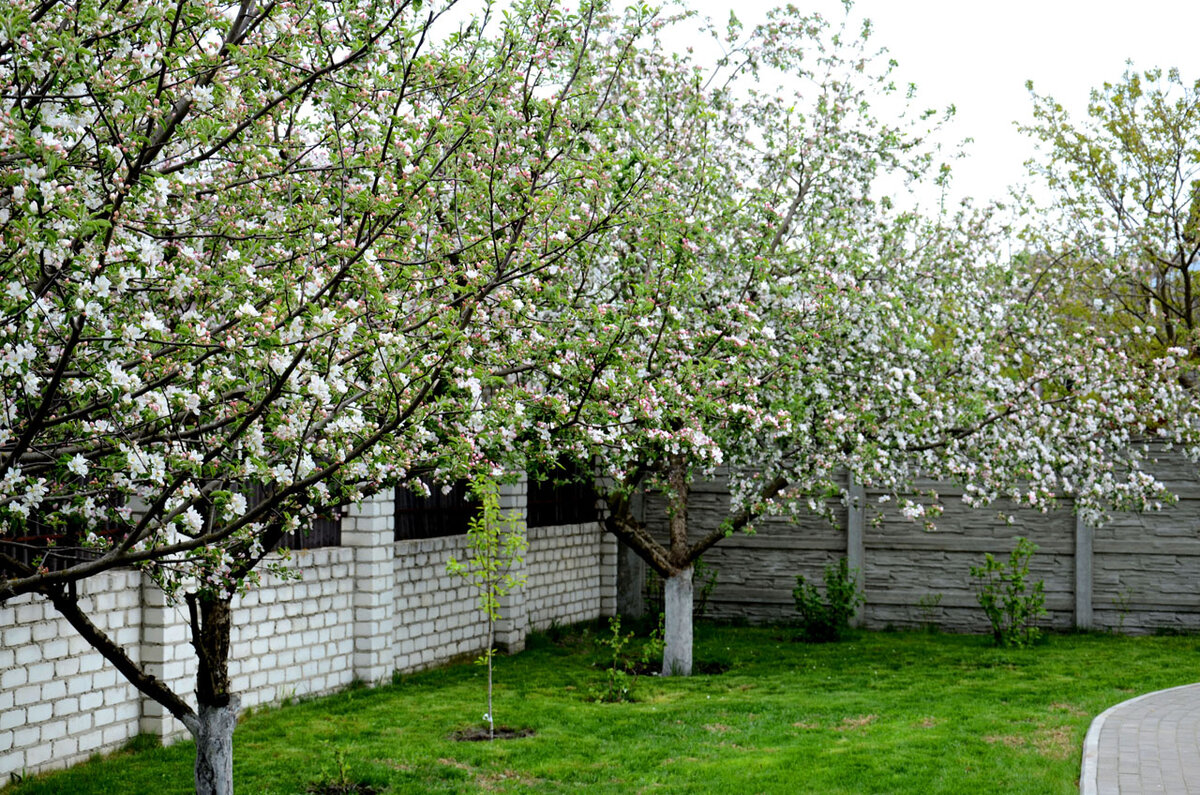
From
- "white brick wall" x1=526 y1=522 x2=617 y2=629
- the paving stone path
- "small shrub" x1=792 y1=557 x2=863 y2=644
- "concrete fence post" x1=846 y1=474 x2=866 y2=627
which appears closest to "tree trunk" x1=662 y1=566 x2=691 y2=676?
"white brick wall" x1=526 y1=522 x2=617 y2=629

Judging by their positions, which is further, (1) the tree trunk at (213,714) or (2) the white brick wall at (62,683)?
(2) the white brick wall at (62,683)

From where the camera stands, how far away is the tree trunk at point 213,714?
6.96 metres

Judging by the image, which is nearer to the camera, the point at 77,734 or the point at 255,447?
the point at 255,447

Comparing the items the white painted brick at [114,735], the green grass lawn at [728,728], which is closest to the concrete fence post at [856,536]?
the green grass lawn at [728,728]

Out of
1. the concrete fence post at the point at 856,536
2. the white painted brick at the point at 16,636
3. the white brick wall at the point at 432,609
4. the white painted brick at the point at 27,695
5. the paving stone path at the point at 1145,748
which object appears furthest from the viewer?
the concrete fence post at the point at 856,536

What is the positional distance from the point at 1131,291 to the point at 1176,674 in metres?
9.83

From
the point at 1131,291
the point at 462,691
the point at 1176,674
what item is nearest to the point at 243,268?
the point at 462,691

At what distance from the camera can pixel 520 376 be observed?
880 cm

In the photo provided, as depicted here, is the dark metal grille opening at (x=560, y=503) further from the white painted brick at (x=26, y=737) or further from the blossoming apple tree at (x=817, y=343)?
the white painted brick at (x=26, y=737)

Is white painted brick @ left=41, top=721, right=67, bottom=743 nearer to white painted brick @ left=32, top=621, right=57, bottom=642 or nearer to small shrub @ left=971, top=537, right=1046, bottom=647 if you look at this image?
white painted brick @ left=32, top=621, right=57, bottom=642

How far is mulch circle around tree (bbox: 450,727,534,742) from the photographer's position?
969cm

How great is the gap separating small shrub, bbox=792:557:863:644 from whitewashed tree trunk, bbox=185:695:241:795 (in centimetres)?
913

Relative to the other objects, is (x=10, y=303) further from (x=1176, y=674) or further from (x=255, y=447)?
(x=1176, y=674)

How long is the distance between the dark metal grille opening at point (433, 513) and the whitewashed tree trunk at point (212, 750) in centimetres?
523
